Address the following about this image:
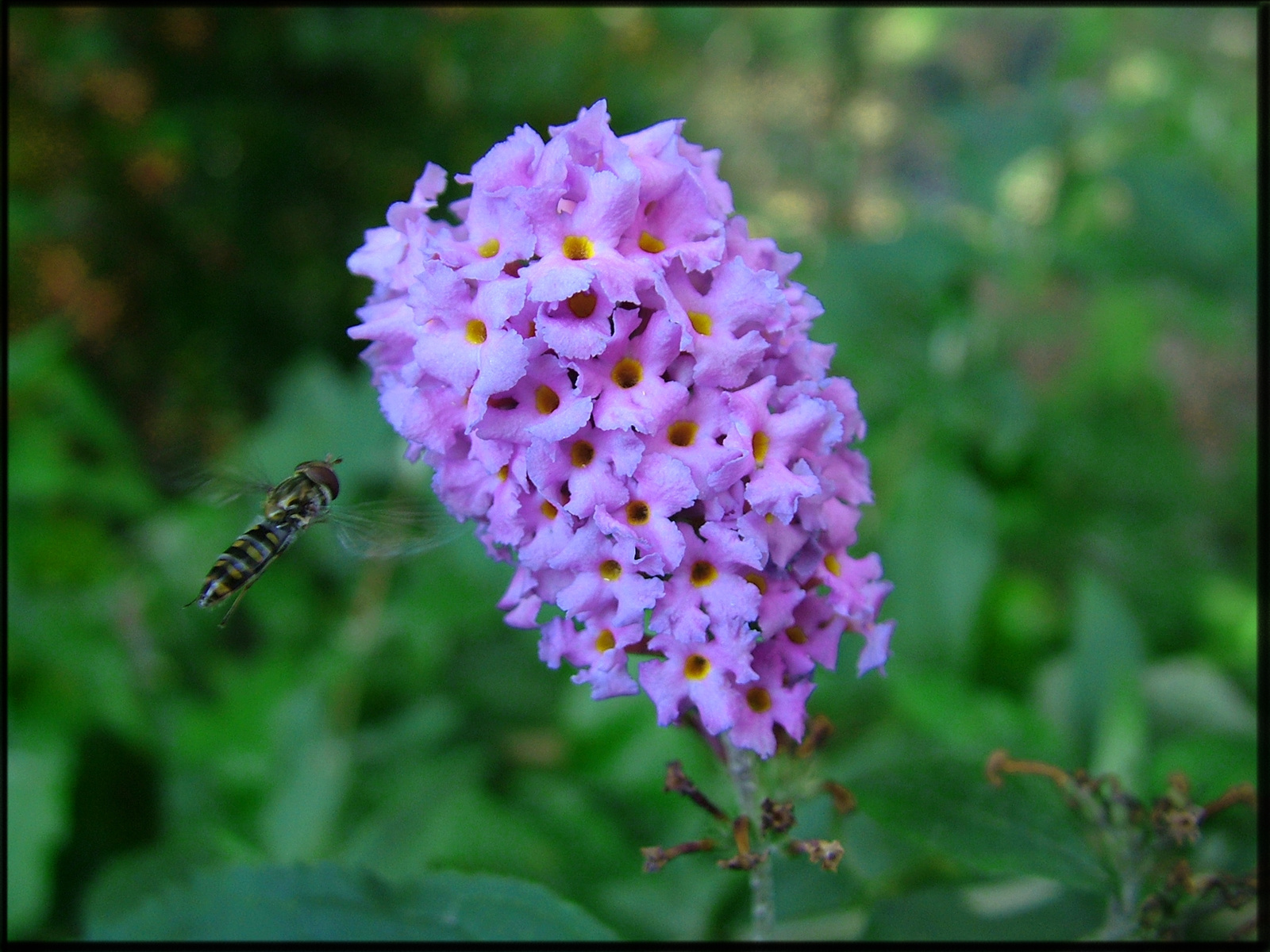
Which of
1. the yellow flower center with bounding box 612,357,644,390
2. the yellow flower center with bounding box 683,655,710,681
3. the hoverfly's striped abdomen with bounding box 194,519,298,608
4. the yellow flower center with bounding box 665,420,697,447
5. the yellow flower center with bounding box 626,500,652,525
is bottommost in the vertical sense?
the yellow flower center with bounding box 683,655,710,681

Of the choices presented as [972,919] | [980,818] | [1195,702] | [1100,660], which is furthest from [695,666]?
[1195,702]

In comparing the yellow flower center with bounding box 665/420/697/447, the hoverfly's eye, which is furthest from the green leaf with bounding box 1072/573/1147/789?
the hoverfly's eye

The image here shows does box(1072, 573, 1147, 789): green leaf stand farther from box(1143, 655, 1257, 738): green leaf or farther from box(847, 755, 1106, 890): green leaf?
box(847, 755, 1106, 890): green leaf

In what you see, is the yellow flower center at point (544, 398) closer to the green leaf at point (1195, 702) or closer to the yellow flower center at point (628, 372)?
the yellow flower center at point (628, 372)

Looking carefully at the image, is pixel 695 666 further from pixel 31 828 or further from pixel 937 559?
pixel 31 828

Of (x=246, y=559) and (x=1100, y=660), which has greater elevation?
(x=1100, y=660)
